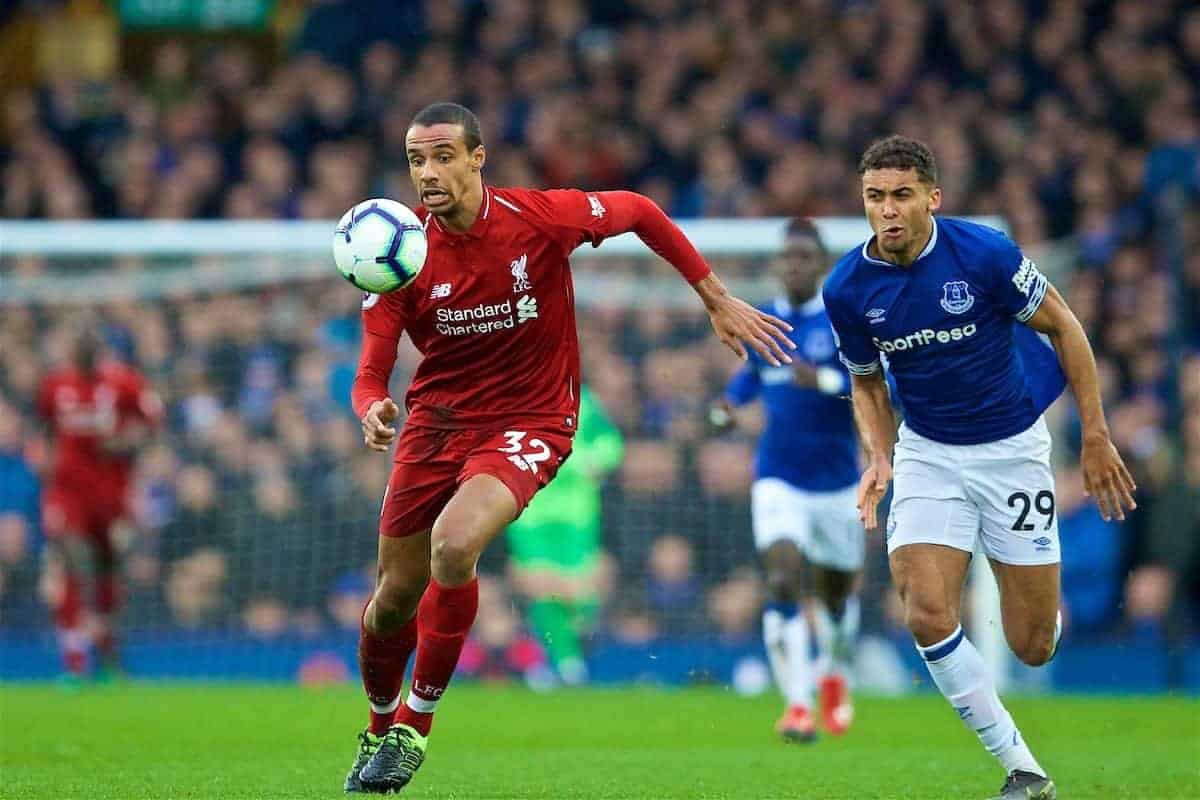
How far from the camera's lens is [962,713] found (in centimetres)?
706

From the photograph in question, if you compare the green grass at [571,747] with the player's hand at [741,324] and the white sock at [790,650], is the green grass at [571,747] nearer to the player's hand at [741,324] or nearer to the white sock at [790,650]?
the white sock at [790,650]

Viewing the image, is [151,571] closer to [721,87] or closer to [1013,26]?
[721,87]

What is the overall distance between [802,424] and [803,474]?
29 centimetres

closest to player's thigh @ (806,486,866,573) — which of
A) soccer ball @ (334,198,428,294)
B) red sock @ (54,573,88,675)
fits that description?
soccer ball @ (334,198,428,294)

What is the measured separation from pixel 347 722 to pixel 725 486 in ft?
15.9

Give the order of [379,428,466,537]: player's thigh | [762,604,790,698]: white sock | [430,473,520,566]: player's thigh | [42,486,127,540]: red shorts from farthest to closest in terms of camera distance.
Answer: [42,486,127,540]: red shorts → [762,604,790,698]: white sock → [379,428,466,537]: player's thigh → [430,473,520,566]: player's thigh

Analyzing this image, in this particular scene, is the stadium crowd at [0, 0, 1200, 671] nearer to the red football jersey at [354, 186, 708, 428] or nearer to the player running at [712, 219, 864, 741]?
the player running at [712, 219, 864, 741]

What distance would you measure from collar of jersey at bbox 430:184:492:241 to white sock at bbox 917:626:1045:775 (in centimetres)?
227

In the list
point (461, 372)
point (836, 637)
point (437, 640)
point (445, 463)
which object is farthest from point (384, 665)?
point (836, 637)

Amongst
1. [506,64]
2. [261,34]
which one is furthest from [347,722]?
[261,34]


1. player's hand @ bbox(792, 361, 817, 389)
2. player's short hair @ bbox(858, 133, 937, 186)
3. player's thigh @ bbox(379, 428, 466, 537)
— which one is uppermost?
player's short hair @ bbox(858, 133, 937, 186)

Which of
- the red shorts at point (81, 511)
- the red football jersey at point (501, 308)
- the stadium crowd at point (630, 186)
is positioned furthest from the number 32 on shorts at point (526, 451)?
the red shorts at point (81, 511)

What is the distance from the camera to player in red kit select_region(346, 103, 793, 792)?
24.1 feet

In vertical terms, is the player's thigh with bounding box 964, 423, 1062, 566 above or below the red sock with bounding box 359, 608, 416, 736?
above
